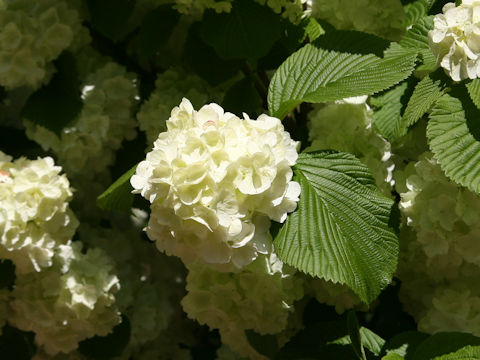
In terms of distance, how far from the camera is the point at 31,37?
169cm

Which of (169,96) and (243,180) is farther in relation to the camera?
(169,96)

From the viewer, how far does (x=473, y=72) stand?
1123mm

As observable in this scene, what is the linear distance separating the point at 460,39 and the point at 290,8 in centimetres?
46

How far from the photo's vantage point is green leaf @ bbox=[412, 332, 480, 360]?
1097 millimetres

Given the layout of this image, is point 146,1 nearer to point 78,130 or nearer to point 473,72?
point 78,130

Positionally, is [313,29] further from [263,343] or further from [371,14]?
[263,343]

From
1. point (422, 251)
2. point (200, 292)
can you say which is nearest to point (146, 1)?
point (200, 292)

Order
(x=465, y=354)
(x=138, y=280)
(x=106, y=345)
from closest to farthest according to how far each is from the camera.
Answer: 1. (x=465, y=354)
2. (x=106, y=345)
3. (x=138, y=280)

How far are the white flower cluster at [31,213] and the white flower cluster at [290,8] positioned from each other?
562mm

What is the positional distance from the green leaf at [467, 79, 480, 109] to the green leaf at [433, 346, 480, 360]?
336 millimetres

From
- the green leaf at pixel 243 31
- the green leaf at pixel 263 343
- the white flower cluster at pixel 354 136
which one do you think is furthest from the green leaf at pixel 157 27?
the green leaf at pixel 263 343

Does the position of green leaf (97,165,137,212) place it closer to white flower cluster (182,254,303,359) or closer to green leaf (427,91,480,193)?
white flower cluster (182,254,303,359)

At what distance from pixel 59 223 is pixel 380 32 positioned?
0.77m

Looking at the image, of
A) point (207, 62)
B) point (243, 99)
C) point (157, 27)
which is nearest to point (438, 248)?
point (243, 99)
